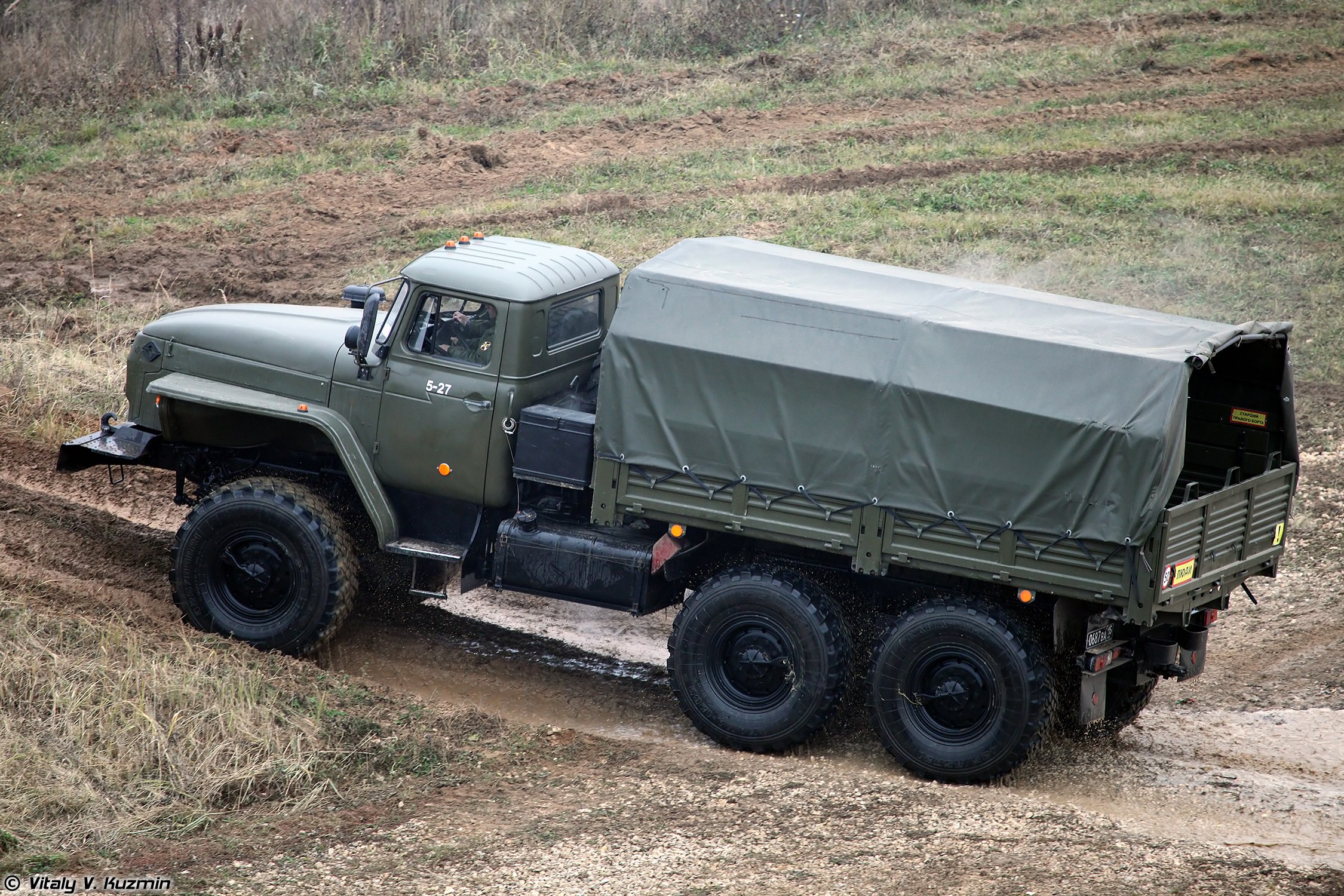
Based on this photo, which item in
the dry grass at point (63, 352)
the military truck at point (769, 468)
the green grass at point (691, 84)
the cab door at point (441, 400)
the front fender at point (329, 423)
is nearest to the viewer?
the military truck at point (769, 468)

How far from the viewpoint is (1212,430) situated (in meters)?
8.12

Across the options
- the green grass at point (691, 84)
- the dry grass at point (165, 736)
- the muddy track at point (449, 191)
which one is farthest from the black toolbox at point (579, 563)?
the green grass at point (691, 84)

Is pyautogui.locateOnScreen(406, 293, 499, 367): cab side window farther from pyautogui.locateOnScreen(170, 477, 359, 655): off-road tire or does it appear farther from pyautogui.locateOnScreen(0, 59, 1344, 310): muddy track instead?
pyautogui.locateOnScreen(0, 59, 1344, 310): muddy track

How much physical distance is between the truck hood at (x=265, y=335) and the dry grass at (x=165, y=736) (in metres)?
1.83

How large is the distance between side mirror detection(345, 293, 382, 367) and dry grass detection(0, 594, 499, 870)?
6.36ft

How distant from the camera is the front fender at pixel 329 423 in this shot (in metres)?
8.23

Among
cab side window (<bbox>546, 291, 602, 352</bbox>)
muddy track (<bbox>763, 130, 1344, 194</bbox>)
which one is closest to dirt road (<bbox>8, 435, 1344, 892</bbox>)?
cab side window (<bbox>546, 291, 602, 352</bbox>)

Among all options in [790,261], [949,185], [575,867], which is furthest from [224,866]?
[949,185]

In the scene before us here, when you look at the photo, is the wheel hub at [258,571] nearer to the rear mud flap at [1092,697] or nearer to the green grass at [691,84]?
the rear mud flap at [1092,697]

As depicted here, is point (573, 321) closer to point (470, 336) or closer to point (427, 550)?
point (470, 336)

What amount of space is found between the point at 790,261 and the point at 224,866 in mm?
4681

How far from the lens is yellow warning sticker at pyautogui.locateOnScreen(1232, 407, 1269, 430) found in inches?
311

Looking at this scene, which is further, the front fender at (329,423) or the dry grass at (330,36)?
the dry grass at (330,36)

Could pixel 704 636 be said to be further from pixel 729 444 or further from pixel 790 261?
pixel 790 261
